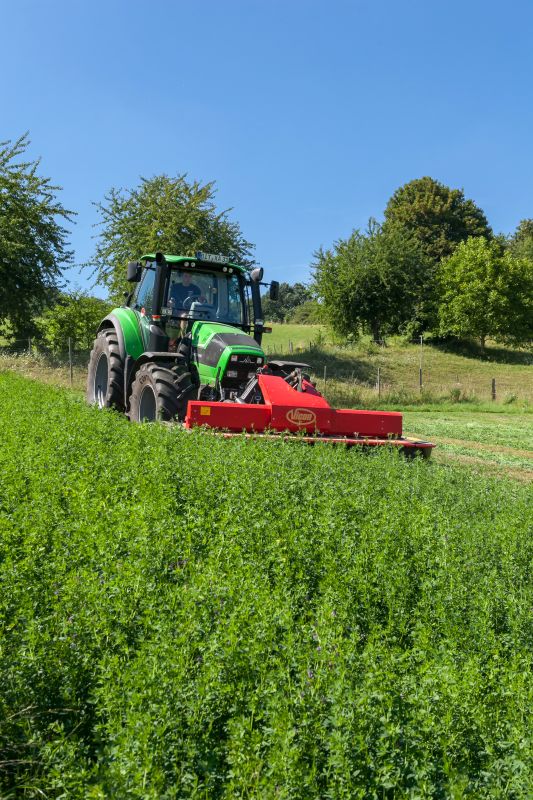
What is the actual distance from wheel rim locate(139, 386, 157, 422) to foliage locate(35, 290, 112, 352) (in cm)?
2023

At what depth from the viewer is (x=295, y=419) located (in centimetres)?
768

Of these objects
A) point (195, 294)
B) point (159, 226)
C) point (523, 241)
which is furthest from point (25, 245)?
point (523, 241)

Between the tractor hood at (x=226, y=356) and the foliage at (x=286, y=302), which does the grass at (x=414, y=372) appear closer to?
the tractor hood at (x=226, y=356)

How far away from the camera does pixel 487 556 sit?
4.52m

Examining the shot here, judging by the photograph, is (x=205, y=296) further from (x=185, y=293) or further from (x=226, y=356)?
(x=226, y=356)

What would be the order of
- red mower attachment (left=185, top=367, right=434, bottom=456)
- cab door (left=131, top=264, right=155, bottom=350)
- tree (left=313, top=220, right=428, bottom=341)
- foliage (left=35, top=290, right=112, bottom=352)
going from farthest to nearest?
tree (left=313, top=220, right=428, bottom=341) < foliage (left=35, top=290, right=112, bottom=352) < cab door (left=131, top=264, right=155, bottom=350) < red mower attachment (left=185, top=367, right=434, bottom=456)

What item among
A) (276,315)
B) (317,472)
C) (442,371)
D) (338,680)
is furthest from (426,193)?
(338,680)

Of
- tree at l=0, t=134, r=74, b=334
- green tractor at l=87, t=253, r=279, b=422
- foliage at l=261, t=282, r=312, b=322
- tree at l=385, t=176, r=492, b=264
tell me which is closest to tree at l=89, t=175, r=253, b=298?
tree at l=0, t=134, r=74, b=334

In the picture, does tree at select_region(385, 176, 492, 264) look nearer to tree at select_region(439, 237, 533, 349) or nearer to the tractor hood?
tree at select_region(439, 237, 533, 349)

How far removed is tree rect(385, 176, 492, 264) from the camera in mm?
49312

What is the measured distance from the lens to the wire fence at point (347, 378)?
74.8 feet

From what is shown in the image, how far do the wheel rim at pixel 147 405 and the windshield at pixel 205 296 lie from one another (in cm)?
113

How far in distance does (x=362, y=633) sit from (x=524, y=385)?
102ft

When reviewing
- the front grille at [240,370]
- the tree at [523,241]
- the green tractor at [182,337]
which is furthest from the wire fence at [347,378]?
the tree at [523,241]
